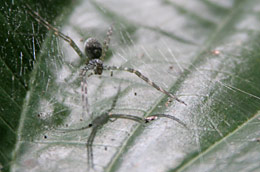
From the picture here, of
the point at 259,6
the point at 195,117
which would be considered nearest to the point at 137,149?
the point at 195,117

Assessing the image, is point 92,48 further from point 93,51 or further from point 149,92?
point 149,92

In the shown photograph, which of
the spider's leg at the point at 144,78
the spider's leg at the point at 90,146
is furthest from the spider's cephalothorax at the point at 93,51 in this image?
the spider's leg at the point at 90,146

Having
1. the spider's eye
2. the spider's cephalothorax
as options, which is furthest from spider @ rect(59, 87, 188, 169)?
the spider's eye

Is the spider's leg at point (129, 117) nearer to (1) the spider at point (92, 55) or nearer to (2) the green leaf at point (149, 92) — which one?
(2) the green leaf at point (149, 92)

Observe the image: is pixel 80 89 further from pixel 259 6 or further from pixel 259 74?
pixel 259 6

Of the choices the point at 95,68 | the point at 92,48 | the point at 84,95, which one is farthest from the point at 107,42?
the point at 84,95

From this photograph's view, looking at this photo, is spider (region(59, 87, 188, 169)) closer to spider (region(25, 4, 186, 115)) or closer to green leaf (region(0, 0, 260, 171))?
green leaf (region(0, 0, 260, 171))

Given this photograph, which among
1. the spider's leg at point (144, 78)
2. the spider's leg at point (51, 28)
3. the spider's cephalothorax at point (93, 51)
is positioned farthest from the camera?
the spider's cephalothorax at point (93, 51)
